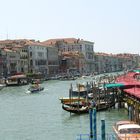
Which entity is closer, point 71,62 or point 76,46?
point 71,62

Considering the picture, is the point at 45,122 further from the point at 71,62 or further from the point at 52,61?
the point at 71,62

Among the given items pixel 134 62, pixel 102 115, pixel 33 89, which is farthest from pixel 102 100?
pixel 134 62

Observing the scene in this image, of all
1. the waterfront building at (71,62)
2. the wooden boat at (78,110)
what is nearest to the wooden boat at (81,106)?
the wooden boat at (78,110)

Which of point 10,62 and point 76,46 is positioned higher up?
point 76,46

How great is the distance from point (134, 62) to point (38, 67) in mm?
70338

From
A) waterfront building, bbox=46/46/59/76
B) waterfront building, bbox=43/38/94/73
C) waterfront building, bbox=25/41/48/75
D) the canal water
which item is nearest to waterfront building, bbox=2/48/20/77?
waterfront building, bbox=25/41/48/75

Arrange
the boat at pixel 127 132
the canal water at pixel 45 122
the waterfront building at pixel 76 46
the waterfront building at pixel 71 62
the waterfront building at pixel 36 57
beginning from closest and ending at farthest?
1. the boat at pixel 127 132
2. the canal water at pixel 45 122
3. the waterfront building at pixel 36 57
4. the waterfront building at pixel 71 62
5. the waterfront building at pixel 76 46

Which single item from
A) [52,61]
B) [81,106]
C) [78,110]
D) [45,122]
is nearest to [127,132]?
[45,122]

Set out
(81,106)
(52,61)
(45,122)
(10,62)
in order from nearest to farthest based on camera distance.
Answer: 1. (45,122)
2. (81,106)
3. (10,62)
4. (52,61)

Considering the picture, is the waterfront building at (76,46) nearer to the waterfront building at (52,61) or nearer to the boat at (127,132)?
the waterfront building at (52,61)

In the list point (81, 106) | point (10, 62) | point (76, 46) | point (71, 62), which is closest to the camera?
point (81, 106)

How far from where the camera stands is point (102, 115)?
22891 mm

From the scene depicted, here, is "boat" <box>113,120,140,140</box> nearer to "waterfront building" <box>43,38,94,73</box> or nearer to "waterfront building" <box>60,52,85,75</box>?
"waterfront building" <box>60,52,85,75</box>

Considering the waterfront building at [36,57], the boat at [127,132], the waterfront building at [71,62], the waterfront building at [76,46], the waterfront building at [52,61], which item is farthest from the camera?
the waterfront building at [76,46]
